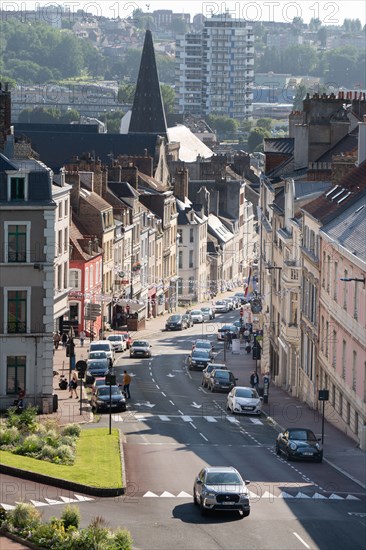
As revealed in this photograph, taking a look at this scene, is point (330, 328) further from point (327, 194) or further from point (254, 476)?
point (254, 476)

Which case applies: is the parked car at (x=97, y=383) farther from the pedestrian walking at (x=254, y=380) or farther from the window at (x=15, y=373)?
the pedestrian walking at (x=254, y=380)

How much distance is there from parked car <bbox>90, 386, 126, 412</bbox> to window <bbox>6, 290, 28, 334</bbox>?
21.7ft

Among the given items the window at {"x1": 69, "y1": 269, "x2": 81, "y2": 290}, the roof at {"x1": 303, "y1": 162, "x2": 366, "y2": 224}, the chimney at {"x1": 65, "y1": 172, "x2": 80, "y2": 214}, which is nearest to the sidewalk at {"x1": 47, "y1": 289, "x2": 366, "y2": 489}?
the window at {"x1": 69, "y1": 269, "x2": 81, "y2": 290}

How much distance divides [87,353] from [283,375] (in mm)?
13647

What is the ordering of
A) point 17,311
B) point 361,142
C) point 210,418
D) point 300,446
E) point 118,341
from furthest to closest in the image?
point 118,341, point 361,142, point 210,418, point 17,311, point 300,446

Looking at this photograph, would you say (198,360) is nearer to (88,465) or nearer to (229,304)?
(88,465)

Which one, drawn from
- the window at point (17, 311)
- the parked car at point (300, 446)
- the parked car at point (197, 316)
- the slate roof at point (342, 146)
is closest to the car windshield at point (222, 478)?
the parked car at point (300, 446)

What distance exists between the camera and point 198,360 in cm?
10250

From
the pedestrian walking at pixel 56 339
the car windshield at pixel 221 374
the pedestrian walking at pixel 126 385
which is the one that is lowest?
the pedestrian walking at pixel 56 339

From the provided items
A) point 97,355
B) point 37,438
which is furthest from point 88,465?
point 97,355

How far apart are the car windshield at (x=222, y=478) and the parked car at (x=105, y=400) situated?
27.6 metres

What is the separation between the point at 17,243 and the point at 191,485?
20939mm

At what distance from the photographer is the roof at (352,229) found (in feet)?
230

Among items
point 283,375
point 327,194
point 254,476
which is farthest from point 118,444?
point 283,375
